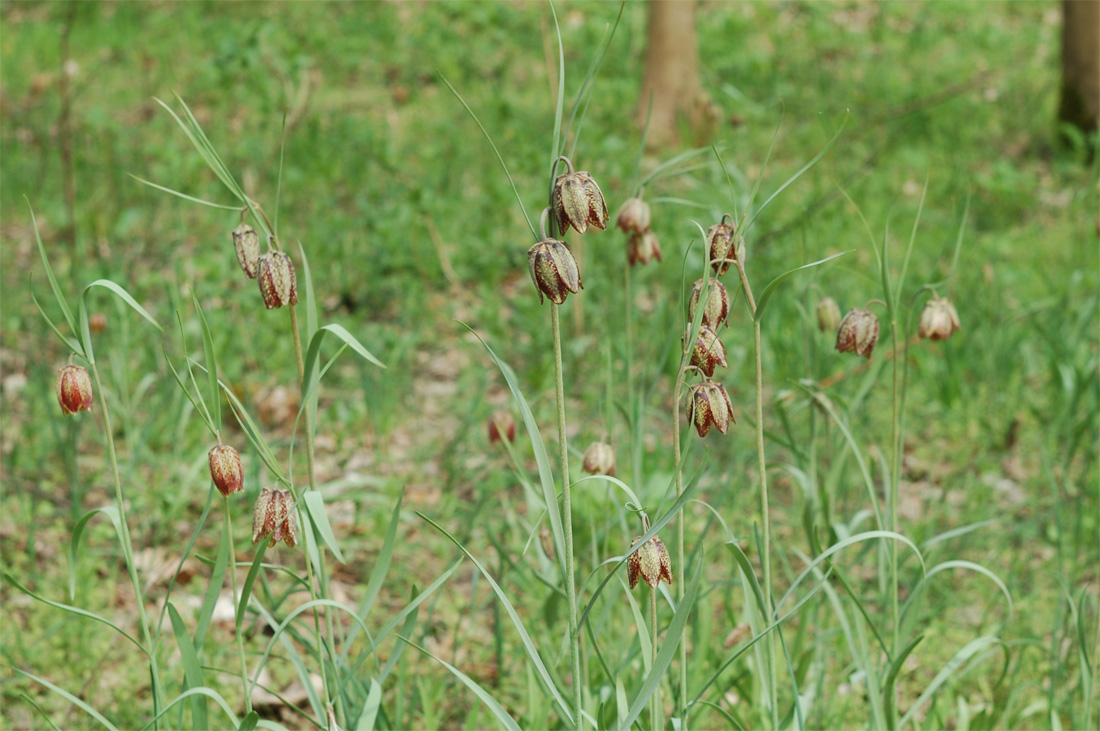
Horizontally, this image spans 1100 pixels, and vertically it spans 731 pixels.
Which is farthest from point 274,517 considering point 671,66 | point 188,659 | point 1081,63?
point 1081,63

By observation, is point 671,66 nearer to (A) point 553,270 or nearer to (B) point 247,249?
(B) point 247,249

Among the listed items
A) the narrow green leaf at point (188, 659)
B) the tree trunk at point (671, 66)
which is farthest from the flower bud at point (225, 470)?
the tree trunk at point (671, 66)

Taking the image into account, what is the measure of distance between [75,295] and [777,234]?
2.35 metres

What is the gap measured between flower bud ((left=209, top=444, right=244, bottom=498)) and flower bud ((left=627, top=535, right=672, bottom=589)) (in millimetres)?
524

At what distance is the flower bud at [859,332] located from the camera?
5.30ft

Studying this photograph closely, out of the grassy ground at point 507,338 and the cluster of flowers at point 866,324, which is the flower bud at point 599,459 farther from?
the cluster of flowers at point 866,324

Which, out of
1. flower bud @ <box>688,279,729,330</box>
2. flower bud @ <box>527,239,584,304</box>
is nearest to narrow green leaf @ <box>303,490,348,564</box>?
flower bud @ <box>527,239,584,304</box>

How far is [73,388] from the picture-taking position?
1340 mm

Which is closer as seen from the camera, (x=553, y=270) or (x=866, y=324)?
(x=553, y=270)

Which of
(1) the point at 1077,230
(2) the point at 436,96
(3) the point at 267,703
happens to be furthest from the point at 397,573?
(2) the point at 436,96

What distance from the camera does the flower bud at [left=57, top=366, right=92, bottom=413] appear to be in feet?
4.39

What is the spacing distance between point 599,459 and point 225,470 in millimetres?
653

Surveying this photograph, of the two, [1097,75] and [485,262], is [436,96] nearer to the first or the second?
[485,262]

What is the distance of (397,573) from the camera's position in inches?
91.8
